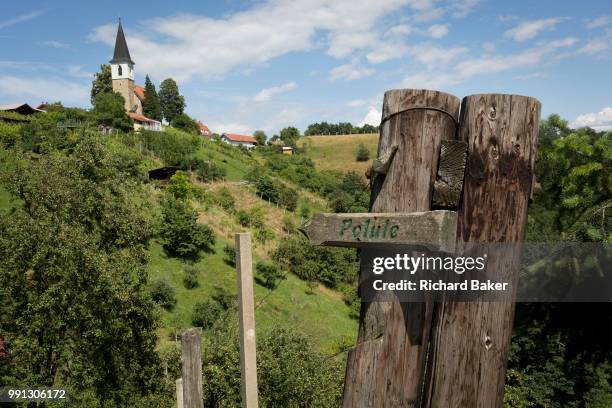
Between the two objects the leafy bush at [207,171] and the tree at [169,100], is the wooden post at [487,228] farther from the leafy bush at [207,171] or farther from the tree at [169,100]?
the tree at [169,100]

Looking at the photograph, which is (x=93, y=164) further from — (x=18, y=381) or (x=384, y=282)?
(x=384, y=282)

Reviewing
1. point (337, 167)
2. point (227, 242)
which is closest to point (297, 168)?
point (337, 167)

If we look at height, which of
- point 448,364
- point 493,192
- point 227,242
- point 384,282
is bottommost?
point 227,242

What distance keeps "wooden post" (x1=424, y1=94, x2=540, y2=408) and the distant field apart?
5818 centimetres

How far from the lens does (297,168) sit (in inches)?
2074

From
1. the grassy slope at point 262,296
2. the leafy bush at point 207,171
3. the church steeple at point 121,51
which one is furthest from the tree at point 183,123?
the grassy slope at point 262,296

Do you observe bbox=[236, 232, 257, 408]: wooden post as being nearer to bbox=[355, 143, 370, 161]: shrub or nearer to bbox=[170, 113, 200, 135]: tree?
bbox=[170, 113, 200, 135]: tree

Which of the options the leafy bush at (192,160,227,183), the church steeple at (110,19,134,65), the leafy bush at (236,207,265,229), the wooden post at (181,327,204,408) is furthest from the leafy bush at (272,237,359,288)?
the church steeple at (110,19,134,65)

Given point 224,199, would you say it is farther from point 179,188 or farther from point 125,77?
point 125,77

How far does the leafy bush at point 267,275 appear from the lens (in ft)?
77.0

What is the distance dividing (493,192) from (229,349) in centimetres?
986

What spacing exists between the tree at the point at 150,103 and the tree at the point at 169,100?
348 cm

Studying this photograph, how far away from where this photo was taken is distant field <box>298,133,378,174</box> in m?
65.7

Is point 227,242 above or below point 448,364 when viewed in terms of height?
below
